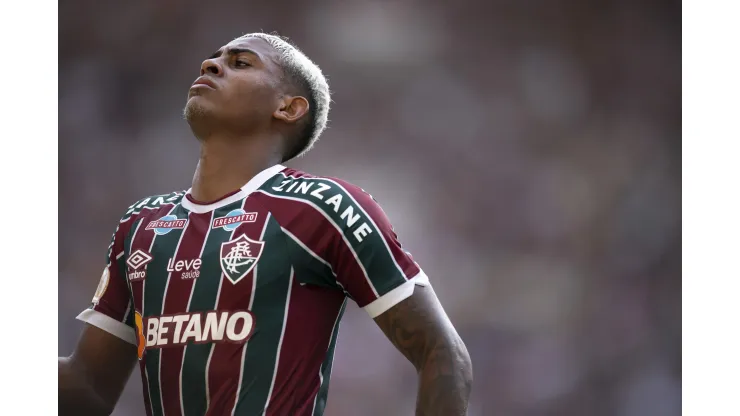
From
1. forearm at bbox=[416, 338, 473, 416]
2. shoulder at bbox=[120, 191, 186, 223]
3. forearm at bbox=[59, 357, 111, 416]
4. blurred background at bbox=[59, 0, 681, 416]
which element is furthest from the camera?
blurred background at bbox=[59, 0, 681, 416]

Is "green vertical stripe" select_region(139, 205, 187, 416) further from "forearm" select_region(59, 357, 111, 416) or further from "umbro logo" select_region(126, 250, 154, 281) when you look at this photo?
"forearm" select_region(59, 357, 111, 416)

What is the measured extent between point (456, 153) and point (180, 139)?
5.95ft

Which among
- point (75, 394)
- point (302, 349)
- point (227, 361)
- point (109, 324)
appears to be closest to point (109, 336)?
point (109, 324)

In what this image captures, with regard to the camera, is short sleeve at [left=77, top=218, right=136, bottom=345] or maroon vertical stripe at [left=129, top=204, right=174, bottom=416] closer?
maroon vertical stripe at [left=129, top=204, right=174, bottom=416]

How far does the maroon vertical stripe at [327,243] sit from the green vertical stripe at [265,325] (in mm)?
50

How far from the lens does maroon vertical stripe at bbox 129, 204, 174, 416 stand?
2068 millimetres

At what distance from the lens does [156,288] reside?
2053 mm

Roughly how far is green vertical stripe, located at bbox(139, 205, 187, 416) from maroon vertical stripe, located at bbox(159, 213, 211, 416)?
19 mm

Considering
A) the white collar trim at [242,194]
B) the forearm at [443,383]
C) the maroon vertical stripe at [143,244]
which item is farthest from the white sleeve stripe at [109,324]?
the forearm at [443,383]

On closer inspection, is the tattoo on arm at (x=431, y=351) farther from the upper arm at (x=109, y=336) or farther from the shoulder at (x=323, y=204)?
the upper arm at (x=109, y=336)

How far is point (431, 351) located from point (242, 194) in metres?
0.68

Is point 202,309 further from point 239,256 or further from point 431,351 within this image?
point 431,351

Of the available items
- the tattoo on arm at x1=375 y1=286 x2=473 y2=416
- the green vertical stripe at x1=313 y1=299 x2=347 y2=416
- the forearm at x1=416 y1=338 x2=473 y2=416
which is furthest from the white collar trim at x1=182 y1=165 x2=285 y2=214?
the forearm at x1=416 y1=338 x2=473 y2=416

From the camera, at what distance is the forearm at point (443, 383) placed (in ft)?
6.05
